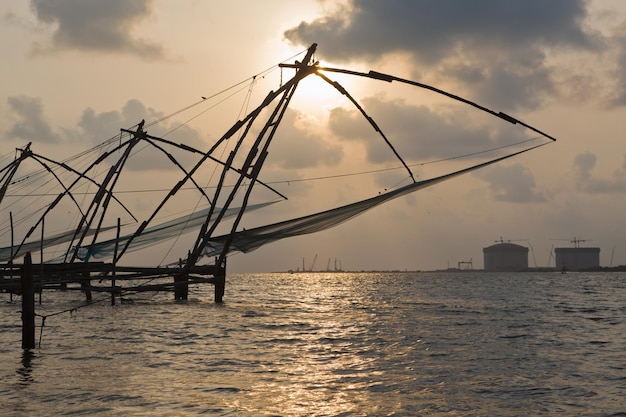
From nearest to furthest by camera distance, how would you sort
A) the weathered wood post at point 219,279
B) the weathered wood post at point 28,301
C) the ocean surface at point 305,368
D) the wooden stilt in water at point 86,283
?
the ocean surface at point 305,368 < the weathered wood post at point 28,301 < the wooden stilt in water at point 86,283 < the weathered wood post at point 219,279

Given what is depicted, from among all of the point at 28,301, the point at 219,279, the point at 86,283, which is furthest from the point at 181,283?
the point at 28,301

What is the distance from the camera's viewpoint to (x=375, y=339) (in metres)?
21.9

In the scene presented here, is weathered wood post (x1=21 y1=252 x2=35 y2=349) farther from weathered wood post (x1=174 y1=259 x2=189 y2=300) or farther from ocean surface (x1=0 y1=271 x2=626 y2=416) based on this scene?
weathered wood post (x1=174 y1=259 x2=189 y2=300)

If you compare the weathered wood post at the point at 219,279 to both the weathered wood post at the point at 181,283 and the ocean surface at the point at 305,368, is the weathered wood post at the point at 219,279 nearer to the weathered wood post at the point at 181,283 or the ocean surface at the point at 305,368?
the weathered wood post at the point at 181,283

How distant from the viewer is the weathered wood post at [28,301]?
617 inches

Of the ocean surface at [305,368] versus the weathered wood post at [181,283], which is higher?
the weathered wood post at [181,283]

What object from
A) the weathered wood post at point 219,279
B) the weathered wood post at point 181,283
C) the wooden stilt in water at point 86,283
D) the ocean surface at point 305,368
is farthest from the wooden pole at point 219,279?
the wooden stilt in water at point 86,283

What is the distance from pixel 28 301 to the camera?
1605cm

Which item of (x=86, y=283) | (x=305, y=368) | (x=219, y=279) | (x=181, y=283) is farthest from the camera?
(x=86, y=283)

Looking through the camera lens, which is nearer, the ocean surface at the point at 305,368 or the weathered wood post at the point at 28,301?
the ocean surface at the point at 305,368

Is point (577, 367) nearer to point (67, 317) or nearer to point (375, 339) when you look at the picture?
point (375, 339)

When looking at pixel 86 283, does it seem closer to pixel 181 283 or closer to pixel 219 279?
pixel 181 283

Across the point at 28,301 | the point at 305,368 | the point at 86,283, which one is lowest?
the point at 305,368

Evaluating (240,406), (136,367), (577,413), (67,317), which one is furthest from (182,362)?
(67,317)
